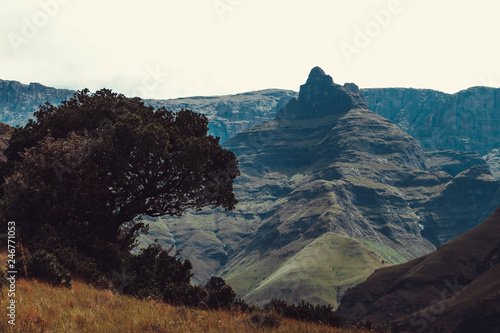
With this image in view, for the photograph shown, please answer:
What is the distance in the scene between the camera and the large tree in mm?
21544

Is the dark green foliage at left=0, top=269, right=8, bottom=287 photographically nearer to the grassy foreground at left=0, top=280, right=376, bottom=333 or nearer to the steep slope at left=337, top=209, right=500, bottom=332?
the grassy foreground at left=0, top=280, right=376, bottom=333

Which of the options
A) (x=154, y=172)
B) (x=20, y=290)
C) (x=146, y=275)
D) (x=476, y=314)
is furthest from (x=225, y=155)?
(x=476, y=314)

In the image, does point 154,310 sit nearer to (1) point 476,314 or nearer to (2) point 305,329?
(2) point 305,329

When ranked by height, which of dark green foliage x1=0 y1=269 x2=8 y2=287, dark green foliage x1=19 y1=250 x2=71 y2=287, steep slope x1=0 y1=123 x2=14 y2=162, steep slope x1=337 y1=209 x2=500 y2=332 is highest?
steep slope x1=0 y1=123 x2=14 y2=162

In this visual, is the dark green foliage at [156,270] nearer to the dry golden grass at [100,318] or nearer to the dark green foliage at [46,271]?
the dark green foliage at [46,271]

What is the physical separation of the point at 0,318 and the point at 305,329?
288 inches

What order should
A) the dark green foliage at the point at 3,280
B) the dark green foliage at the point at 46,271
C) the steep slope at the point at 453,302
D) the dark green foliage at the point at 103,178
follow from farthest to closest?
the steep slope at the point at 453,302
the dark green foliage at the point at 103,178
the dark green foliage at the point at 46,271
the dark green foliage at the point at 3,280

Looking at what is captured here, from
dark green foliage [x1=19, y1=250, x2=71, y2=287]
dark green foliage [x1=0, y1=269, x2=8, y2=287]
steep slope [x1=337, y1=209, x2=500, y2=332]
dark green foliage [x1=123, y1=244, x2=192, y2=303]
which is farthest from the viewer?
steep slope [x1=337, y1=209, x2=500, y2=332]

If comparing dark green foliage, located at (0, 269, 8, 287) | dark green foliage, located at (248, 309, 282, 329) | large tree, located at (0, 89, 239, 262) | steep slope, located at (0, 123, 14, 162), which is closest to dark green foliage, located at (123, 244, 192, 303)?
large tree, located at (0, 89, 239, 262)

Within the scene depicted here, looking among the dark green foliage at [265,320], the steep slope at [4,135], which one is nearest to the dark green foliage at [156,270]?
the dark green foliage at [265,320]

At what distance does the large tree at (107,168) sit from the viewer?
21544mm

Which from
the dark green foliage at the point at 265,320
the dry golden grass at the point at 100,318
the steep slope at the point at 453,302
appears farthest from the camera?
the steep slope at the point at 453,302

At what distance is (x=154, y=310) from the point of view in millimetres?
10250

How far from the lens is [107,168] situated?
85.5ft
